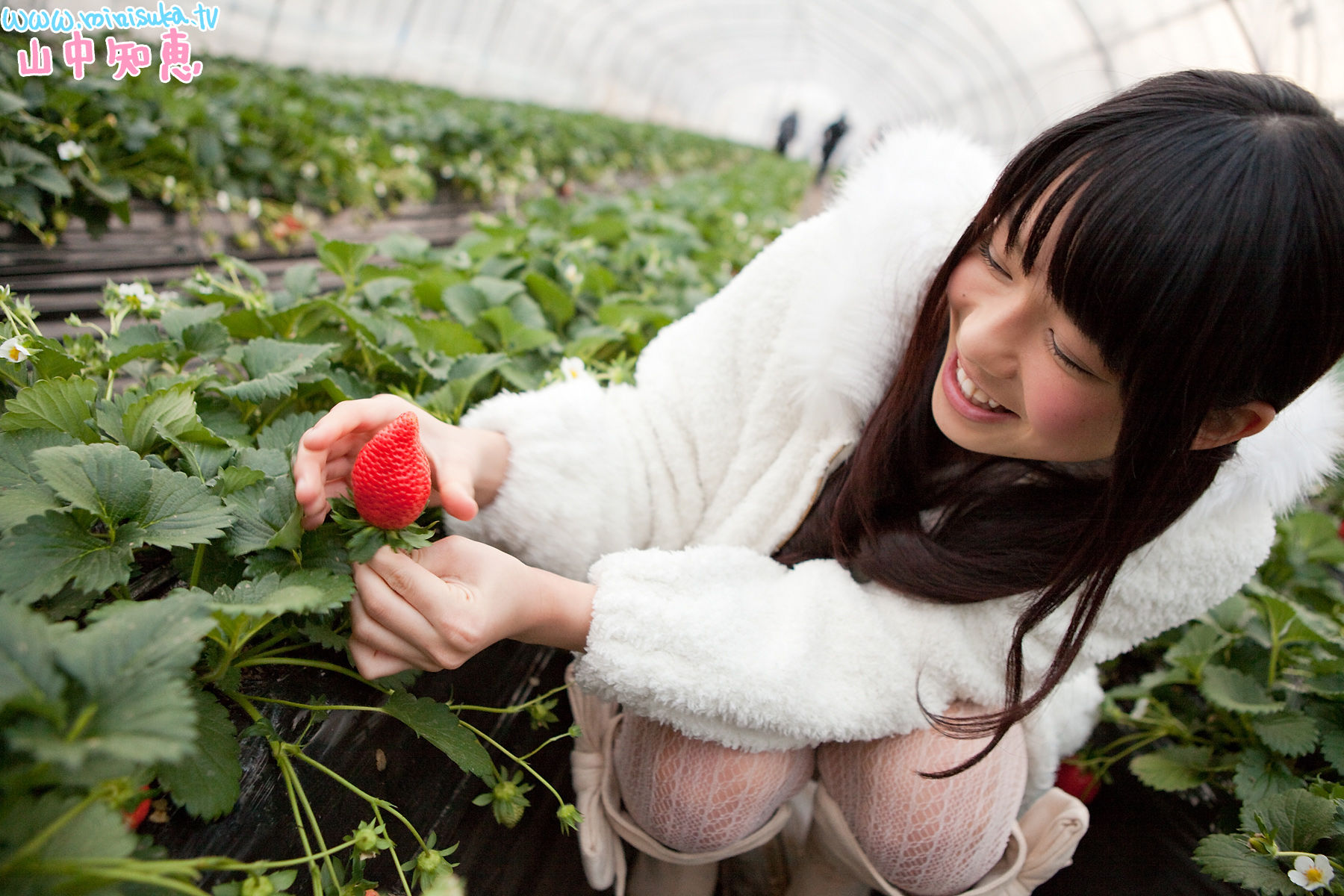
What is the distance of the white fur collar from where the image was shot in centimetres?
89

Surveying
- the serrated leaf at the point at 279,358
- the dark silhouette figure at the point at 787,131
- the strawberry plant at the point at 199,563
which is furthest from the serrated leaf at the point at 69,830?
the dark silhouette figure at the point at 787,131

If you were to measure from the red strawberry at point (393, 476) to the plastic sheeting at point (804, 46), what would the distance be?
700mm

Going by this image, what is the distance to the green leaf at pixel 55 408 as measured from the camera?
2.23ft

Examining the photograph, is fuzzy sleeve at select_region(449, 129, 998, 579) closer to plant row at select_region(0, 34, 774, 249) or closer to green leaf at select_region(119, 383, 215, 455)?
green leaf at select_region(119, 383, 215, 455)

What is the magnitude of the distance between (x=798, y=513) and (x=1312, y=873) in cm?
67

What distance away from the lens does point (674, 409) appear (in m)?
1.13

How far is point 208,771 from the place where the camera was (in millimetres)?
580

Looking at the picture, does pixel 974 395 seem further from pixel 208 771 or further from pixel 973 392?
pixel 208 771

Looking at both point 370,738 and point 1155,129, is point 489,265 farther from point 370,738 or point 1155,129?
point 1155,129

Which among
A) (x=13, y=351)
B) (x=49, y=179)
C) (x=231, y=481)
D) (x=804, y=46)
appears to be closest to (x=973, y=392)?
(x=231, y=481)

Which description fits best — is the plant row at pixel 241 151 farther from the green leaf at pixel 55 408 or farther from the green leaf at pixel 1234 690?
the green leaf at pixel 1234 690

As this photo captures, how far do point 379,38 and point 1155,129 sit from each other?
11934 mm

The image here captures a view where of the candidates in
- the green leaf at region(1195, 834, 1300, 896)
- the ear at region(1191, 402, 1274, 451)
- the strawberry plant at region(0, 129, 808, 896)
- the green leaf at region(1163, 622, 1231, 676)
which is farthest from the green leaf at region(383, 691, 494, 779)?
the green leaf at region(1163, 622, 1231, 676)

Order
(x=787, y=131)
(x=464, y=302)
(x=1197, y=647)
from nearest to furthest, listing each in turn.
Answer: (x=1197, y=647) → (x=464, y=302) → (x=787, y=131)
